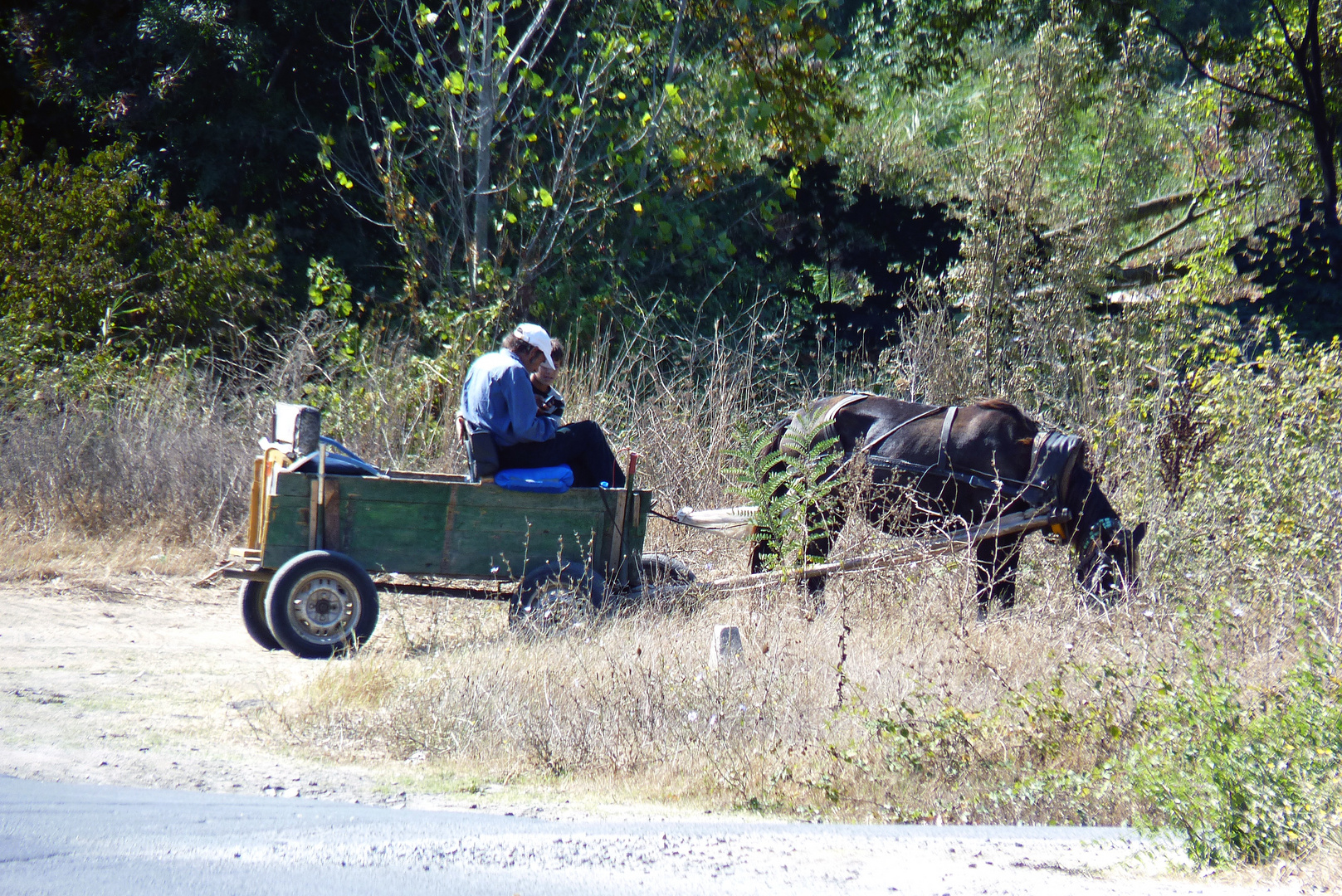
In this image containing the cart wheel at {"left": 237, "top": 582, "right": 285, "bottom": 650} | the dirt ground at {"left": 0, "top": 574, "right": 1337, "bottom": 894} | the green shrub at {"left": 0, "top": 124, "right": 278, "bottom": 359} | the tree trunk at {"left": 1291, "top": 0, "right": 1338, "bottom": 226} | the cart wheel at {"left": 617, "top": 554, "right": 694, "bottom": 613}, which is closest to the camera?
the dirt ground at {"left": 0, "top": 574, "right": 1337, "bottom": 894}

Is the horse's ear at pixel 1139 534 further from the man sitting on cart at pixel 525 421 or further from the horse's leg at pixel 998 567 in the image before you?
the man sitting on cart at pixel 525 421

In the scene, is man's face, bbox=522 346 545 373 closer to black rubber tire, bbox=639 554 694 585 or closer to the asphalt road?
black rubber tire, bbox=639 554 694 585

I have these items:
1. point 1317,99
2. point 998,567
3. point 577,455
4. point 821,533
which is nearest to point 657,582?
point 577,455

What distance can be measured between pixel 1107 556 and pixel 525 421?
11.5 feet

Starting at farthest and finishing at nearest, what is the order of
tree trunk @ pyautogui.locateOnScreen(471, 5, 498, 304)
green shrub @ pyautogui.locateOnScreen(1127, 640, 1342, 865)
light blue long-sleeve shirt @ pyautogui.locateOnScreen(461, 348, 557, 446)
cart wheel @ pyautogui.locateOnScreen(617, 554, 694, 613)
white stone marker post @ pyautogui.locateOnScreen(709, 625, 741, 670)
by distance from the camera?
1. tree trunk @ pyautogui.locateOnScreen(471, 5, 498, 304)
2. cart wheel @ pyautogui.locateOnScreen(617, 554, 694, 613)
3. light blue long-sleeve shirt @ pyautogui.locateOnScreen(461, 348, 557, 446)
4. white stone marker post @ pyautogui.locateOnScreen(709, 625, 741, 670)
5. green shrub @ pyautogui.locateOnScreen(1127, 640, 1342, 865)

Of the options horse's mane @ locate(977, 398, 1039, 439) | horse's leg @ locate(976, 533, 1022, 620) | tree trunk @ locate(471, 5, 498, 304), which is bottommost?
horse's leg @ locate(976, 533, 1022, 620)

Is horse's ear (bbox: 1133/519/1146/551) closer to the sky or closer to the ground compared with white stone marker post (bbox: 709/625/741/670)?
closer to the sky

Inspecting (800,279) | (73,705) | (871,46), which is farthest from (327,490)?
(871,46)

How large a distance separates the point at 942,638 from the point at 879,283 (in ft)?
32.3

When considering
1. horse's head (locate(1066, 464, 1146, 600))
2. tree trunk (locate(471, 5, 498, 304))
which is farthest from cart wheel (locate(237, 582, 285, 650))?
tree trunk (locate(471, 5, 498, 304))

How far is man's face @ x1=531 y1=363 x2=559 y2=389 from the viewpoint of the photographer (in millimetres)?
6977

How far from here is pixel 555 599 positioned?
639 centimetres

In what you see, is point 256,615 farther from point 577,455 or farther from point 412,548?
point 577,455

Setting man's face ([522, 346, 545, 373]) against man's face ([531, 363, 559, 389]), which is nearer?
man's face ([522, 346, 545, 373])
